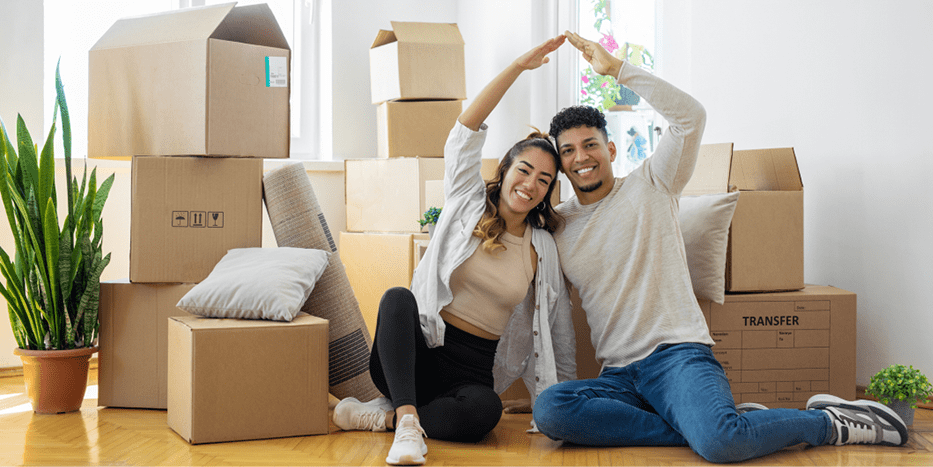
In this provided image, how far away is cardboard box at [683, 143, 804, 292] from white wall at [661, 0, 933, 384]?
0.88 ft

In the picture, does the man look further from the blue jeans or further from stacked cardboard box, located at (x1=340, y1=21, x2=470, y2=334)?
stacked cardboard box, located at (x1=340, y1=21, x2=470, y2=334)

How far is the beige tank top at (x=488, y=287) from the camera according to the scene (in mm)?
1914

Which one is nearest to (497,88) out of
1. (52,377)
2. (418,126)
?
(418,126)

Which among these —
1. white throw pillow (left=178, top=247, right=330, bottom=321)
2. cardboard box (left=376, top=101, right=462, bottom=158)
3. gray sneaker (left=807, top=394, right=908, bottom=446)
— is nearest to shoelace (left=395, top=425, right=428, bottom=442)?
white throw pillow (left=178, top=247, right=330, bottom=321)

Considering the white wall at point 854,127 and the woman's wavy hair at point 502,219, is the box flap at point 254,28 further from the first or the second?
the white wall at point 854,127

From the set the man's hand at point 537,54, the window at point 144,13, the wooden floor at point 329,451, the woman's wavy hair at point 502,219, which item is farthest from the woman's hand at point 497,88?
the window at point 144,13

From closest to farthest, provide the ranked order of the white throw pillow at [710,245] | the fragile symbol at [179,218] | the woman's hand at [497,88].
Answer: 1. the woman's hand at [497,88]
2. the white throw pillow at [710,245]
3. the fragile symbol at [179,218]

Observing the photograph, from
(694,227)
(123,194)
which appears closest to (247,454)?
(694,227)

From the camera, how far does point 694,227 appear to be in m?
2.14

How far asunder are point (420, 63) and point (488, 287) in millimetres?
1429

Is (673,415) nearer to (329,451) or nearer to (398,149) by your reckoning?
(329,451)

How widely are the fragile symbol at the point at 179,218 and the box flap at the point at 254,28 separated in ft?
1.91

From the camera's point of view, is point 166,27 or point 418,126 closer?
point 166,27

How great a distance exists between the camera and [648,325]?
189cm
